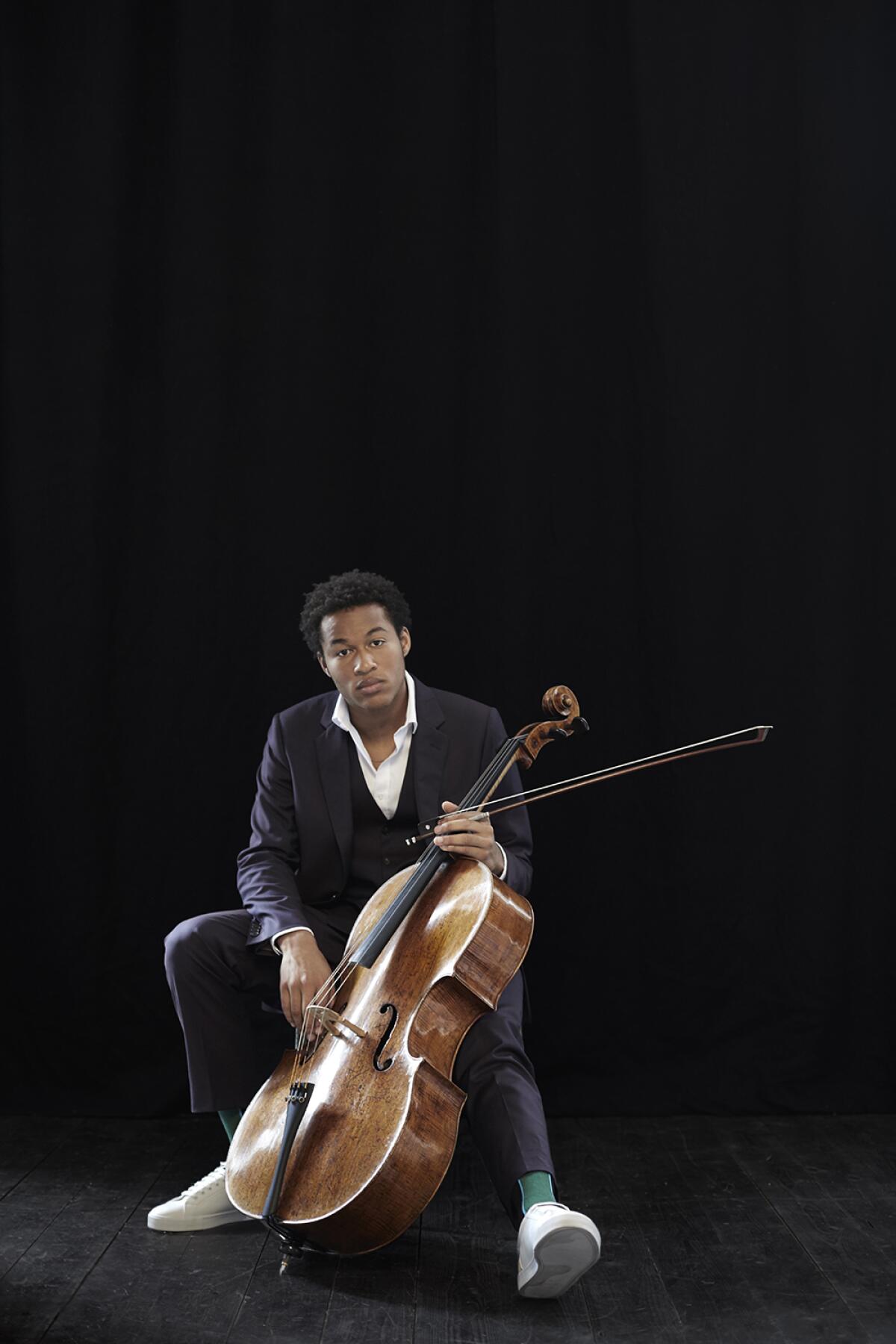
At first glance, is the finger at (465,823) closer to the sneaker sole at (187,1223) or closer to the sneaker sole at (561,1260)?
the sneaker sole at (561,1260)

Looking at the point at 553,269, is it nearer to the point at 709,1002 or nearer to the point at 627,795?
the point at 627,795

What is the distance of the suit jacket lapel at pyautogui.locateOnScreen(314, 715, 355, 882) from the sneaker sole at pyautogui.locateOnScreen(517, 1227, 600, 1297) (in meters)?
0.86

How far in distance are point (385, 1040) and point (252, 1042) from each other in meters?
0.58

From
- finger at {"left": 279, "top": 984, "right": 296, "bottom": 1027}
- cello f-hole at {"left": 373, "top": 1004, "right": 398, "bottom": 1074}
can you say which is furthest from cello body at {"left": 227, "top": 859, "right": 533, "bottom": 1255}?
finger at {"left": 279, "top": 984, "right": 296, "bottom": 1027}

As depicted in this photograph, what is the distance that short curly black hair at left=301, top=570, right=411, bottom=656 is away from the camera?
2566 millimetres

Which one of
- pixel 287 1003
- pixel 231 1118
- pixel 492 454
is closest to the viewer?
pixel 287 1003

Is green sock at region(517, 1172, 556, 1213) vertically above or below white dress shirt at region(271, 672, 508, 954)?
below

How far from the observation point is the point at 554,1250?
6.29ft

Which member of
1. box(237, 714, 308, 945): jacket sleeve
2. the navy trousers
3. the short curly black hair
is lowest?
the navy trousers

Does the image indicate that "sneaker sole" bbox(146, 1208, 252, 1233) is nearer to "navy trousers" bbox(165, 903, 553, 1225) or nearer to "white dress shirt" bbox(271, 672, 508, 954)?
"navy trousers" bbox(165, 903, 553, 1225)

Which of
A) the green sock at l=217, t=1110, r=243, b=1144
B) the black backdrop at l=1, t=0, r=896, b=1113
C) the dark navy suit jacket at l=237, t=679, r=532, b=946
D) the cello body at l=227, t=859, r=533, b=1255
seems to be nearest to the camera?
the cello body at l=227, t=859, r=533, b=1255

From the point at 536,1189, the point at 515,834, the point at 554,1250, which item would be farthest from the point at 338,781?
the point at 554,1250

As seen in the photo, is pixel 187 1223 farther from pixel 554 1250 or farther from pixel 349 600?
pixel 349 600

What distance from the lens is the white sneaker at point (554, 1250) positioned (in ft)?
6.29
